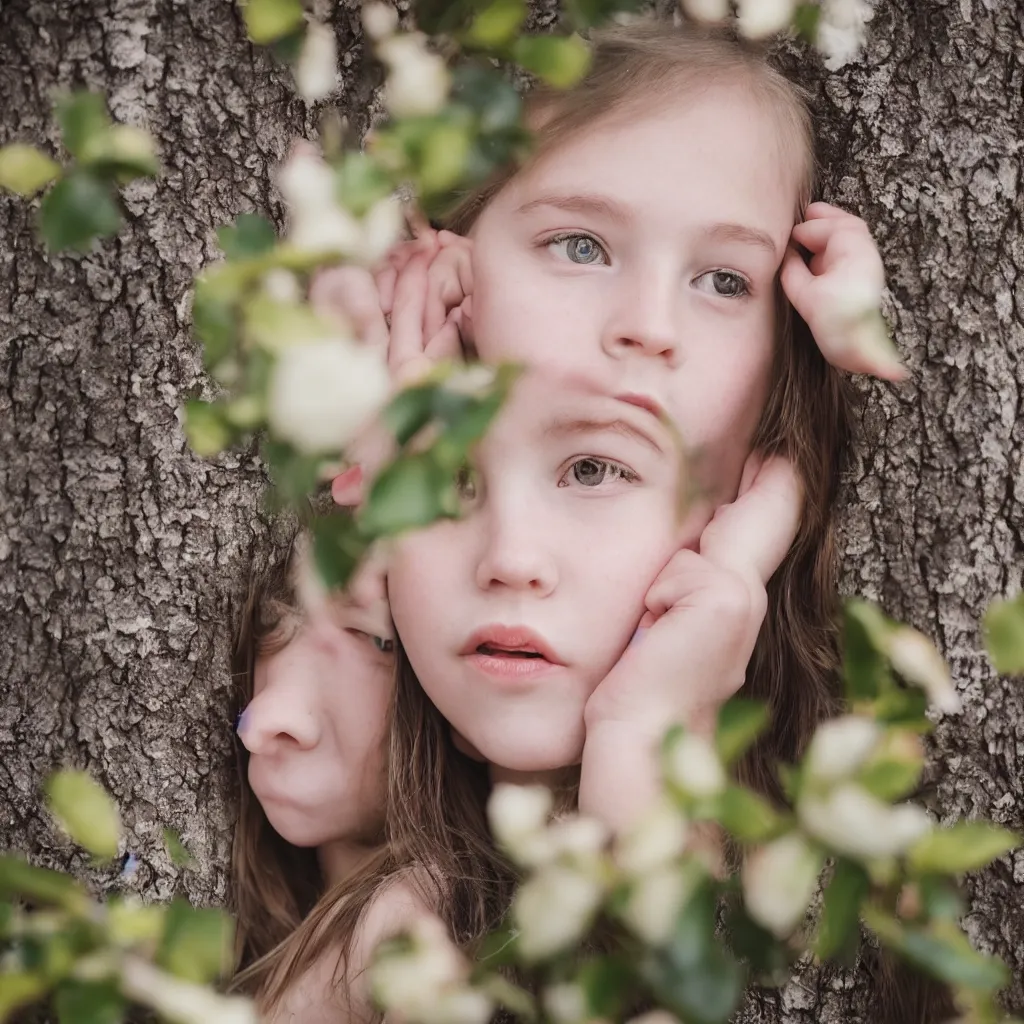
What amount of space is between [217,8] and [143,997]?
1.15 metres

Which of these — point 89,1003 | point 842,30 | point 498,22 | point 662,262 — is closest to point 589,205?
point 662,262

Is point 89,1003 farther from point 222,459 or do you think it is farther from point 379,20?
point 379,20

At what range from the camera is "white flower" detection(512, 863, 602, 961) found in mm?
834

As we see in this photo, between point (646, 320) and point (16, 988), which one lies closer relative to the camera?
point (16, 988)

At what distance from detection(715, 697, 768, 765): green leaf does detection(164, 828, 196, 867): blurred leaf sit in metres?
0.85

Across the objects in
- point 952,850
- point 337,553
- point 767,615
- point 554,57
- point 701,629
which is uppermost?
point 554,57

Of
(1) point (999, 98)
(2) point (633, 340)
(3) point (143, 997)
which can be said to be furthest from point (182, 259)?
(1) point (999, 98)

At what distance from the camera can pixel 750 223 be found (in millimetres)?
1555

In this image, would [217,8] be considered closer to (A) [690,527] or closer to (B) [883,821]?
(A) [690,527]

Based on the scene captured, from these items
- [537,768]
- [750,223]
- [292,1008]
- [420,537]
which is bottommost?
[292,1008]

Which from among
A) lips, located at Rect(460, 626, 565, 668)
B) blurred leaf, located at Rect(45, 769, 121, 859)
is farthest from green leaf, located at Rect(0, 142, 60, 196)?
lips, located at Rect(460, 626, 565, 668)

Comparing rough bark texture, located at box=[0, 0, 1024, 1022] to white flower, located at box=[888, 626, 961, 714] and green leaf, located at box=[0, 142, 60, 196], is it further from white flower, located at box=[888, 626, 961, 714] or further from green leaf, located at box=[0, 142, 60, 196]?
white flower, located at box=[888, 626, 961, 714]

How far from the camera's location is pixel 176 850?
4.87 feet

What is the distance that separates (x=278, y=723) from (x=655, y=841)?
906 millimetres
